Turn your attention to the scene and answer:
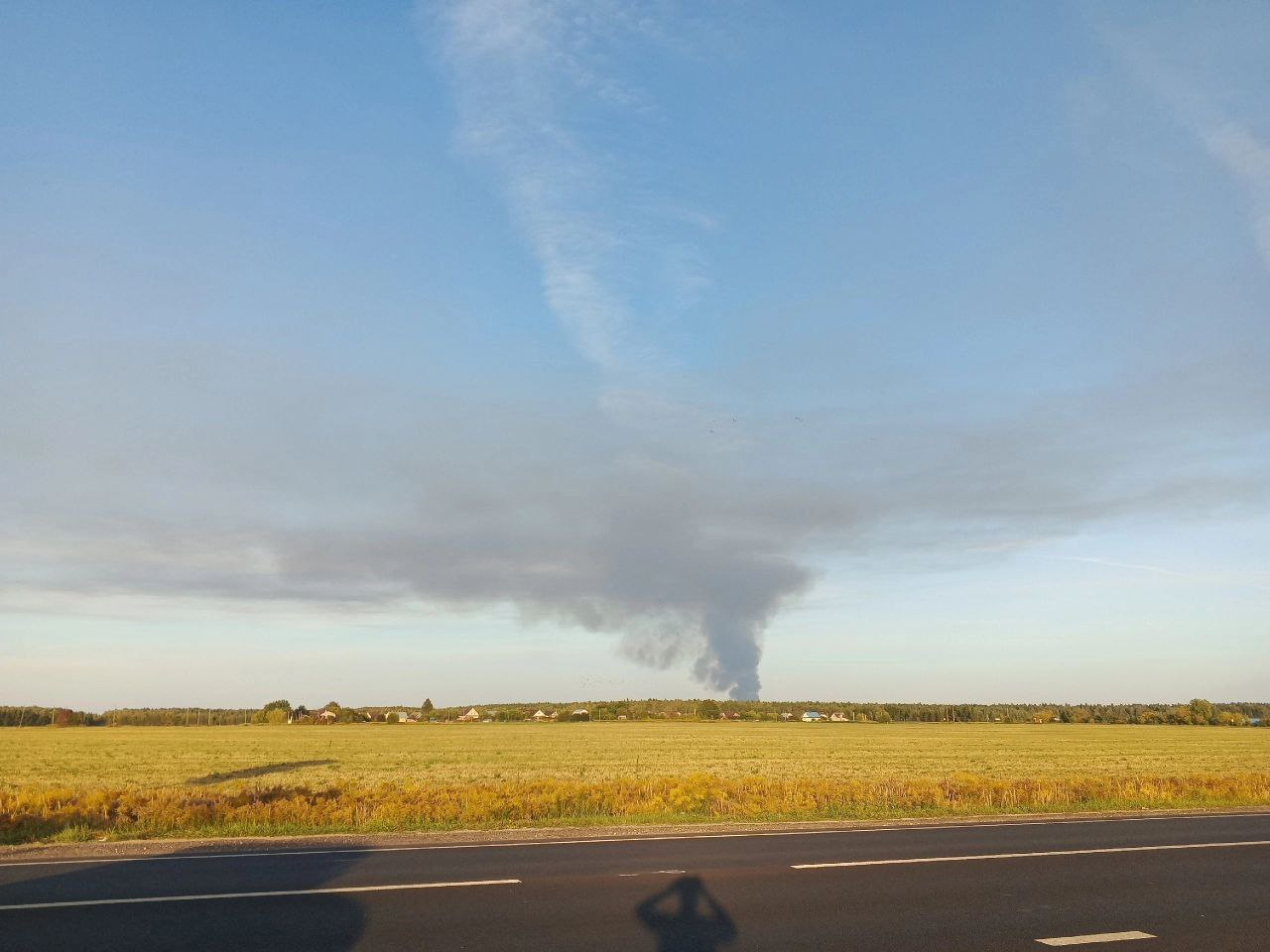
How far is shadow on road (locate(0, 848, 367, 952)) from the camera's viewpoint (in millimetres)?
9289

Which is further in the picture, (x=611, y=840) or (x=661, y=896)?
(x=611, y=840)

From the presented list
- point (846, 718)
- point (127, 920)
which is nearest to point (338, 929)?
point (127, 920)

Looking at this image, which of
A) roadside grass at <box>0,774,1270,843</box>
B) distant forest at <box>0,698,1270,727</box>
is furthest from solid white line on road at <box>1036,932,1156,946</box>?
distant forest at <box>0,698,1270,727</box>

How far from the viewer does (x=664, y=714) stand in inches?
6870

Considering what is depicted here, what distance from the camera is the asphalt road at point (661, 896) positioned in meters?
9.48

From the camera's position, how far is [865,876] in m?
13.1

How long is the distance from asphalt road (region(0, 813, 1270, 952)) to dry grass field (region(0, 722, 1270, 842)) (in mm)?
4307

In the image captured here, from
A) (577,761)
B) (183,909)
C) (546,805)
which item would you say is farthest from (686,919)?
(577,761)

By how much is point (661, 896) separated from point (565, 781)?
23.4 metres

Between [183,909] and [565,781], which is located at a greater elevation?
[183,909]

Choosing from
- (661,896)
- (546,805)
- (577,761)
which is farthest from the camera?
(577,761)

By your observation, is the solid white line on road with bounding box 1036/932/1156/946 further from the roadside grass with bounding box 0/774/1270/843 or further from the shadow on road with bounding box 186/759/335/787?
the shadow on road with bounding box 186/759/335/787

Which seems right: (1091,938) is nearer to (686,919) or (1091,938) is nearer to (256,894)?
(686,919)

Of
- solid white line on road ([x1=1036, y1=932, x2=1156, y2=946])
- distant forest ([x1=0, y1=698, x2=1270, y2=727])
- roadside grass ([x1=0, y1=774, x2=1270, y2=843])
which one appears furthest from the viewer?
distant forest ([x1=0, y1=698, x2=1270, y2=727])
